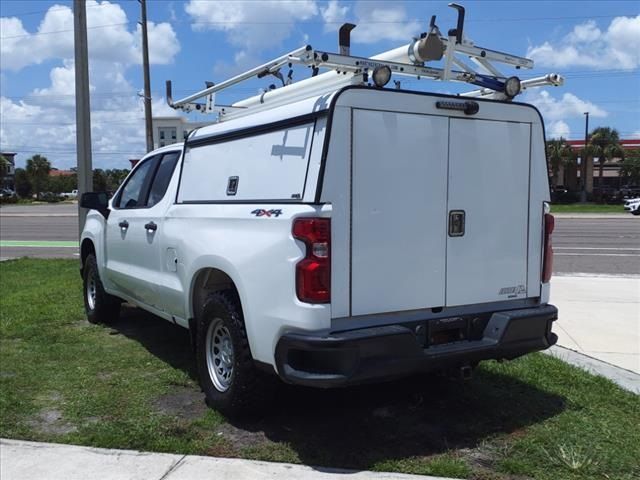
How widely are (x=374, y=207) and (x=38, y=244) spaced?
18.7 metres

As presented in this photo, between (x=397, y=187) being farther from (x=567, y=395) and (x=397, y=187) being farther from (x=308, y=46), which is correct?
(x=567, y=395)

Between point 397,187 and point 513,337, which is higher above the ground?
point 397,187

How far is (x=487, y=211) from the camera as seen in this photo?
4.36 m

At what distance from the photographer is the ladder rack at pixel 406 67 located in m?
3.89

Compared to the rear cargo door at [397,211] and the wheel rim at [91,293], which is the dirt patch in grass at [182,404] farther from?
the wheel rim at [91,293]

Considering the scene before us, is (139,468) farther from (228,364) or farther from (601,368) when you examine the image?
(601,368)

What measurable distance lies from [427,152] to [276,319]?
1447mm

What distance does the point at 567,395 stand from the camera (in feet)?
16.4

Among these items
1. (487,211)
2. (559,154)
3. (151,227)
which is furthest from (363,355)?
(559,154)

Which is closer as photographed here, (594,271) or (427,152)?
(427,152)

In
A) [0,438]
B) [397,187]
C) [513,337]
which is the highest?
[397,187]

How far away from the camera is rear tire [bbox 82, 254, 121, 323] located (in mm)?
7430

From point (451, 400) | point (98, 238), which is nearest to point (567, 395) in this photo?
point (451, 400)

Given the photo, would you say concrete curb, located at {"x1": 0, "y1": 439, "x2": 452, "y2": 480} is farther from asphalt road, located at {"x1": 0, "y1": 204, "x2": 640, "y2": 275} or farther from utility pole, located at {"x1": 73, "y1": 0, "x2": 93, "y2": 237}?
asphalt road, located at {"x1": 0, "y1": 204, "x2": 640, "y2": 275}
